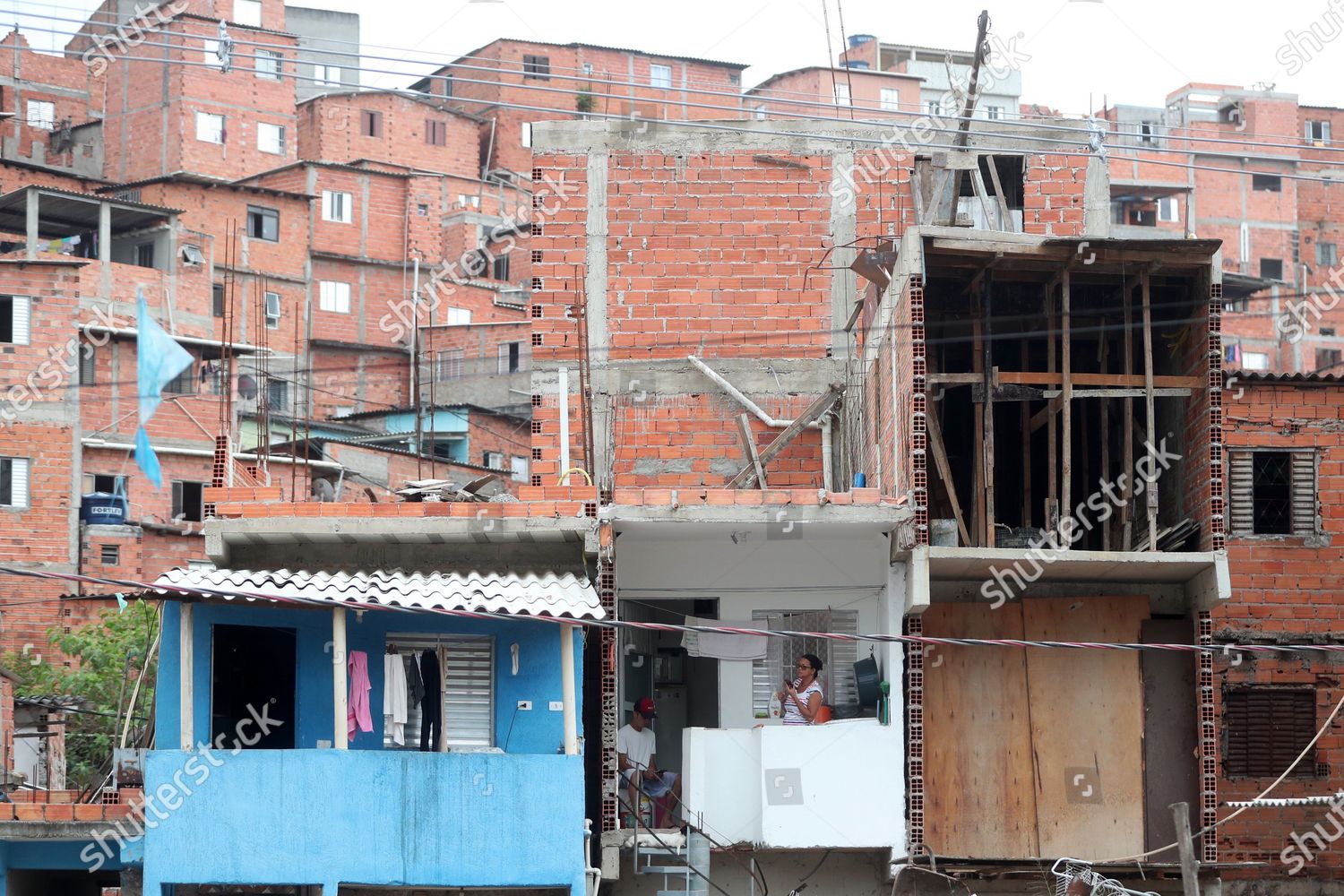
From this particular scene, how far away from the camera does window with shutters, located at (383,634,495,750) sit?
17109 millimetres

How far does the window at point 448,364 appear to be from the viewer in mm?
54250

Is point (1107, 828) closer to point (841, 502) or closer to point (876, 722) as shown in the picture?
point (876, 722)

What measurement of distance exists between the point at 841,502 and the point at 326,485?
7.35m

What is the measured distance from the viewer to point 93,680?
102 feet

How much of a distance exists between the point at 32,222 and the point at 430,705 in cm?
2955

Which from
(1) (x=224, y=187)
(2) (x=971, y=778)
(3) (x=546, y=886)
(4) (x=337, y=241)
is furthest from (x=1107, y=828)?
(4) (x=337, y=241)

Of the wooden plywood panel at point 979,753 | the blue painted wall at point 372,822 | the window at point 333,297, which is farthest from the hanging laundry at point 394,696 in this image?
the window at point 333,297

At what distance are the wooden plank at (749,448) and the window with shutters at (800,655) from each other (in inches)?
59.0

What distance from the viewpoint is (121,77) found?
59.1m

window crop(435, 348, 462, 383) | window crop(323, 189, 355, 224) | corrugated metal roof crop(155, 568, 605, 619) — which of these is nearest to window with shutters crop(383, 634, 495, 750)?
corrugated metal roof crop(155, 568, 605, 619)

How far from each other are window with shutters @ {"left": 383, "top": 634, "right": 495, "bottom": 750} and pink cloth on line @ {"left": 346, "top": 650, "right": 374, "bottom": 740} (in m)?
0.38

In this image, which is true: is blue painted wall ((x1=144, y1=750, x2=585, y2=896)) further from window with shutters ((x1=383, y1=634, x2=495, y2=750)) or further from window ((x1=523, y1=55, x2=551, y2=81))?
window ((x1=523, y1=55, x2=551, y2=81))

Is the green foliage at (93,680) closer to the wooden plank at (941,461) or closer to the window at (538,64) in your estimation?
the wooden plank at (941,461)

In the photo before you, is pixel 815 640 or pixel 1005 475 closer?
pixel 815 640
